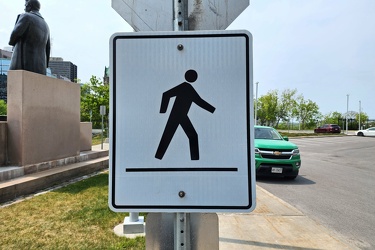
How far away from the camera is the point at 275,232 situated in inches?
162

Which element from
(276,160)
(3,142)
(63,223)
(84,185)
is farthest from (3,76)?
(63,223)

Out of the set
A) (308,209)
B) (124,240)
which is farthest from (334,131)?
(124,240)

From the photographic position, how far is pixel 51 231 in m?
3.91

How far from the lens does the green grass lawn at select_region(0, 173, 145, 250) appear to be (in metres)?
3.50

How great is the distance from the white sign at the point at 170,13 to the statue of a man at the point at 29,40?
7331 mm

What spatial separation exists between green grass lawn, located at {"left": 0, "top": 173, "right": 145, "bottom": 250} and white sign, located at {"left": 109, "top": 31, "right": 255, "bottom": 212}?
243 cm

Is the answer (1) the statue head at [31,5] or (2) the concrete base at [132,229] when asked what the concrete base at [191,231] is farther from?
(1) the statue head at [31,5]

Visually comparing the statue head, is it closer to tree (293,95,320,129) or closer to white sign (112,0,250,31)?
white sign (112,0,250,31)

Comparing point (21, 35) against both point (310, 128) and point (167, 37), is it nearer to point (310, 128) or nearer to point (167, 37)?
point (167, 37)

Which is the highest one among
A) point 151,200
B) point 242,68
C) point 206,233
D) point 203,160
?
point 242,68

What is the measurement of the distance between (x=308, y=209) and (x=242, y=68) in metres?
5.03

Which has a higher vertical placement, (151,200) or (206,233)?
(151,200)

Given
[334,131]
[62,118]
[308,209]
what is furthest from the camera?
[334,131]

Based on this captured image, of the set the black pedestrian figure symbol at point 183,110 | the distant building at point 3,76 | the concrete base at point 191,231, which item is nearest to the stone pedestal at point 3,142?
the concrete base at point 191,231
